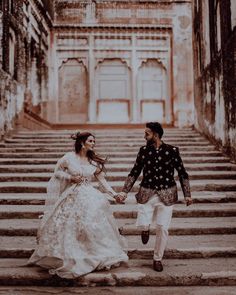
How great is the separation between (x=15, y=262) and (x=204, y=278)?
2149mm

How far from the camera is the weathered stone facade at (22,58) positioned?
400 inches

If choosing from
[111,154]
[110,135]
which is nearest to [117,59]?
[110,135]

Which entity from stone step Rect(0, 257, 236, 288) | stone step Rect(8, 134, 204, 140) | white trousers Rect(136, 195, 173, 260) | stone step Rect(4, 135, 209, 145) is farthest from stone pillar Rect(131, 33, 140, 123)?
stone step Rect(0, 257, 236, 288)

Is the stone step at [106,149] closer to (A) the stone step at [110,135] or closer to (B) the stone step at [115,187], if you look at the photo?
(A) the stone step at [110,135]

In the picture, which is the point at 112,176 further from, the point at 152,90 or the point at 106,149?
the point at 152,90

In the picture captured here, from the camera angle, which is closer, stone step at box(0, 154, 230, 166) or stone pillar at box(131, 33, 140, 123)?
stone step at box(0, 154, 230, 166)

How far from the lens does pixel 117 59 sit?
1684cm

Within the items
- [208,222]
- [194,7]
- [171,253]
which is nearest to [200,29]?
[194,7]

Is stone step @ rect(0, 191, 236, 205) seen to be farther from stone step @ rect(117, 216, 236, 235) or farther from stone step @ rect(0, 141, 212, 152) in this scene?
stone step @ rect(0, 141, 212, 152)

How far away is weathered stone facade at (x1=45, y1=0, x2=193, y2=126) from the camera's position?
16.5m

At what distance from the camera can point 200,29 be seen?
11.3 metres

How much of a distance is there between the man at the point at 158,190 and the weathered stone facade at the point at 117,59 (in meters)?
12.2

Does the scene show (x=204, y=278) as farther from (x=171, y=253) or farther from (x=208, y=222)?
(x=208, y=222)

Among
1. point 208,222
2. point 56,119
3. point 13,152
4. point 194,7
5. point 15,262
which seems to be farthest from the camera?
point 56,119
